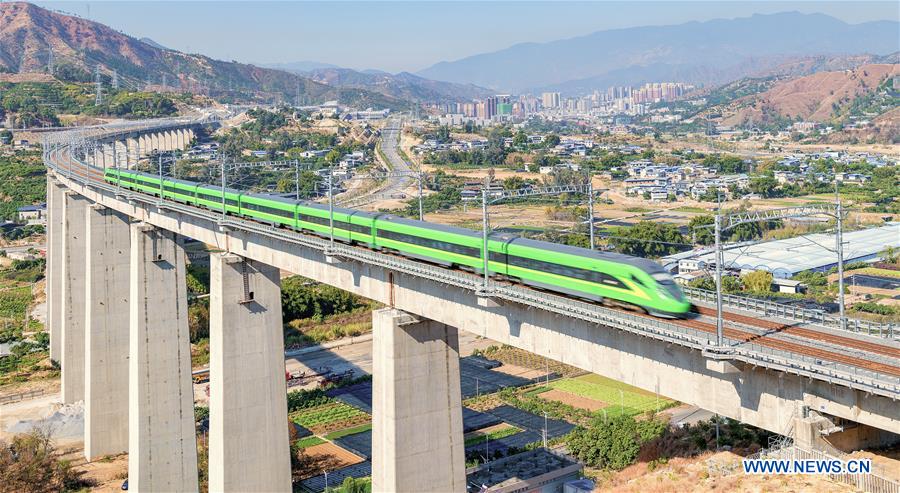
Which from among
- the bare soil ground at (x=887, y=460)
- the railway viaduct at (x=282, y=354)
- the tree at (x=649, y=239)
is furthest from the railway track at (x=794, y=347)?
the tree at (x=649, y=239)

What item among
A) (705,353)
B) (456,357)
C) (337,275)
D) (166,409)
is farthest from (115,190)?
(705,353)

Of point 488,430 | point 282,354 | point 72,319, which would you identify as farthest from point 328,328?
point 282,354

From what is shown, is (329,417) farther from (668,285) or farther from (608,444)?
(668,285)

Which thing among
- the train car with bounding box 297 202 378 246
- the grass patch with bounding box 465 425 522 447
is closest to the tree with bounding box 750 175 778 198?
the grass patch with bounding box 465 425 522 447

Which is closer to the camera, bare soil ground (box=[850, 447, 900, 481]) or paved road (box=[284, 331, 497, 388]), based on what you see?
bare soil ground (box=[850, 447, 900, 481])

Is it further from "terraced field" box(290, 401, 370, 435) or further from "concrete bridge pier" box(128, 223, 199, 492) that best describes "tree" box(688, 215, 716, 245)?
"concrete bridge pier" box(128, 223, 199, 492)

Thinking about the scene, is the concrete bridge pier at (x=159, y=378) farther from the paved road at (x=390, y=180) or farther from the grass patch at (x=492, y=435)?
the paved road at (x=390, y=180)
